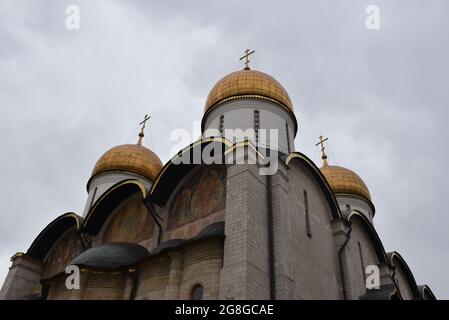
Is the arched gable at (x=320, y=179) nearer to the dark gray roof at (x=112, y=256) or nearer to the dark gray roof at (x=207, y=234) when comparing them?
the dark gray roof at (x=207, y=234)

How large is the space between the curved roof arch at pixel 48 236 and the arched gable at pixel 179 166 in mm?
3836

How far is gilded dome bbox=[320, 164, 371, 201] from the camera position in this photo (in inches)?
631

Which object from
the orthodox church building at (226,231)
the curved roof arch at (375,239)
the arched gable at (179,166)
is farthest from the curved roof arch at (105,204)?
the curved roof arch at (375,239)

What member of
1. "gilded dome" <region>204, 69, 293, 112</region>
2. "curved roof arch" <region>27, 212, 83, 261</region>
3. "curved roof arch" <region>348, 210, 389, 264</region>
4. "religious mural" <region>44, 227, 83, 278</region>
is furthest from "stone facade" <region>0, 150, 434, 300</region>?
"gilded dome" <region>204, 69, 293, 112</region>

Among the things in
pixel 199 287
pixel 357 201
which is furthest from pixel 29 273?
pixel 357 201

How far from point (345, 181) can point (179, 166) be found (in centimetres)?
856

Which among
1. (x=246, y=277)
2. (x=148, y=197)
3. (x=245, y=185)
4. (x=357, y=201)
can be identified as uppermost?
(x=357, y=201)

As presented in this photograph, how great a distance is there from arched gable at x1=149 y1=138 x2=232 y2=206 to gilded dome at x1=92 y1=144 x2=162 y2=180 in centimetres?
458

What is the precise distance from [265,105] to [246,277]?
6.45 meters

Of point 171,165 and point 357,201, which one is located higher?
point 357,201

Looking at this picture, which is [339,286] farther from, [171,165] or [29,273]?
[29,273]

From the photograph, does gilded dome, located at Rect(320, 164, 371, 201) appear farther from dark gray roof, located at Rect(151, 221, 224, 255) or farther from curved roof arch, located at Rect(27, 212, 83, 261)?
curved roof arch, located at Rect(27, 212, 83, 261)

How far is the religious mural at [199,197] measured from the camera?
917cm
